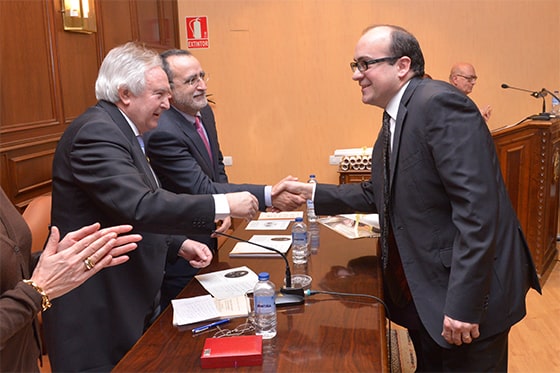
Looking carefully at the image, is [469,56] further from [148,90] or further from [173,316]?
[173,316]

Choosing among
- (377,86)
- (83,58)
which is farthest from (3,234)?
(83,58)

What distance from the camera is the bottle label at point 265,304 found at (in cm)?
171

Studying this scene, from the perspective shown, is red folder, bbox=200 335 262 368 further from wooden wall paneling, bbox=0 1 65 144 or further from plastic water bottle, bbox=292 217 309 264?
wooden wall paneling, bbox=0 1 65 144

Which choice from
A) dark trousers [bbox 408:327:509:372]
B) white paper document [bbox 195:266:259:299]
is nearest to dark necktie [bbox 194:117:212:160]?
white paper document [bbox 195:266:259:299]

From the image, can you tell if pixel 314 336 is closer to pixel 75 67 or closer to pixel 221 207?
pixel 221 207

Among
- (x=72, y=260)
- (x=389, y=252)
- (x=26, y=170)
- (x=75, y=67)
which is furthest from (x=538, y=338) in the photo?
(x=75, y=67)

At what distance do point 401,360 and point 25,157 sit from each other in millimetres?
2670

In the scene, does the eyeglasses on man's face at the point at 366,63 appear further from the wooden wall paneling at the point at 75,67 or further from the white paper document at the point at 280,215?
the wooden wall paneling at the point at 75,67

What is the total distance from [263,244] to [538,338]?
6.98ft

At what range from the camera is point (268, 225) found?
3061mm

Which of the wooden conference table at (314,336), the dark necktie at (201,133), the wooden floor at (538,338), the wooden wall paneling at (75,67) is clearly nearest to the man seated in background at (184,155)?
the dark necktie at (201,133)

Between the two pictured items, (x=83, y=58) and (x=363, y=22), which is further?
(x=363, y=22)

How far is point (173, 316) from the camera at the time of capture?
188 centimetres

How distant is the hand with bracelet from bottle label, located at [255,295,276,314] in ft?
1.34
